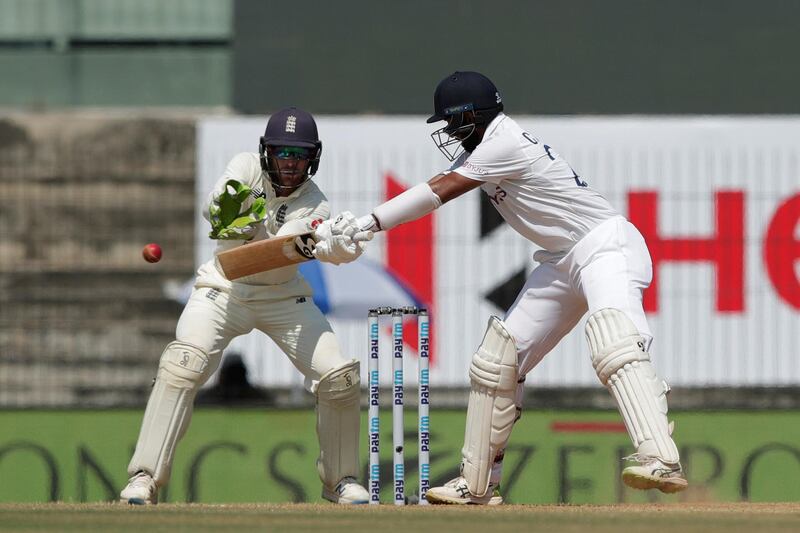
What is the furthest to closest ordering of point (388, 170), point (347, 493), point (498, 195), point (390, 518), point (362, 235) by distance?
point (388, 170), point (347, 493), point (498, 195), point (362, 235), point (390, 518)

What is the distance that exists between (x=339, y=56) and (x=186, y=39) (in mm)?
1393

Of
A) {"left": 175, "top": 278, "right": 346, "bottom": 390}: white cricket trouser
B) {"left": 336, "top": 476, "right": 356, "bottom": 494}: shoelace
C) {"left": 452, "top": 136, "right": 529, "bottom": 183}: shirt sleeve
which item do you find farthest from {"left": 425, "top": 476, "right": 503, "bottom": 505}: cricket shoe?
{"left": 452, "top": 136, "right": 529, "bottom": 183}: shirt sleeve

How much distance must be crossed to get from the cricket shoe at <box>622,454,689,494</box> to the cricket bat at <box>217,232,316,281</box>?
1627 mm

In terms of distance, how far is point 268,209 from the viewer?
7992 millimetres

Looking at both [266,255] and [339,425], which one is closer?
[266,255]

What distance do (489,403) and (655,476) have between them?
40.8 inches

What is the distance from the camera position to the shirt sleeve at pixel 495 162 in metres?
7.28

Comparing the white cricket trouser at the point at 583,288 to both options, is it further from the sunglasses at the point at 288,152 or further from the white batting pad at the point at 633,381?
the sunglasses at the point at 288,152

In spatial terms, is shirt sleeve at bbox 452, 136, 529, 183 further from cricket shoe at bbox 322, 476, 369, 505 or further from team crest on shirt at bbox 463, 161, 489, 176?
cricket shoe at bbox 322, 476, 369, 505

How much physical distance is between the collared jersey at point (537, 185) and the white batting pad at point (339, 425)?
1.09m

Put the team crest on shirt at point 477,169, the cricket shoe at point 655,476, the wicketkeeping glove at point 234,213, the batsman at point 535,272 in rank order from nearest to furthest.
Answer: the cricket shoe at point 655,476, the batsman at point 535,272, the team crest on shirt at point 477,169, the wicketkeeping glove at point 234,213

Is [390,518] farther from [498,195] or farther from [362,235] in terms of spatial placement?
[498,195]

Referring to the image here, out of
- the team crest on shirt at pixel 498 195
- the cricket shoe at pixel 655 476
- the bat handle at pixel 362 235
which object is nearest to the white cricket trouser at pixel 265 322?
the bat handle at pixel 362 235

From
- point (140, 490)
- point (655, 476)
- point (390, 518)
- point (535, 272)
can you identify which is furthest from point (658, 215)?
point (390, 518)
